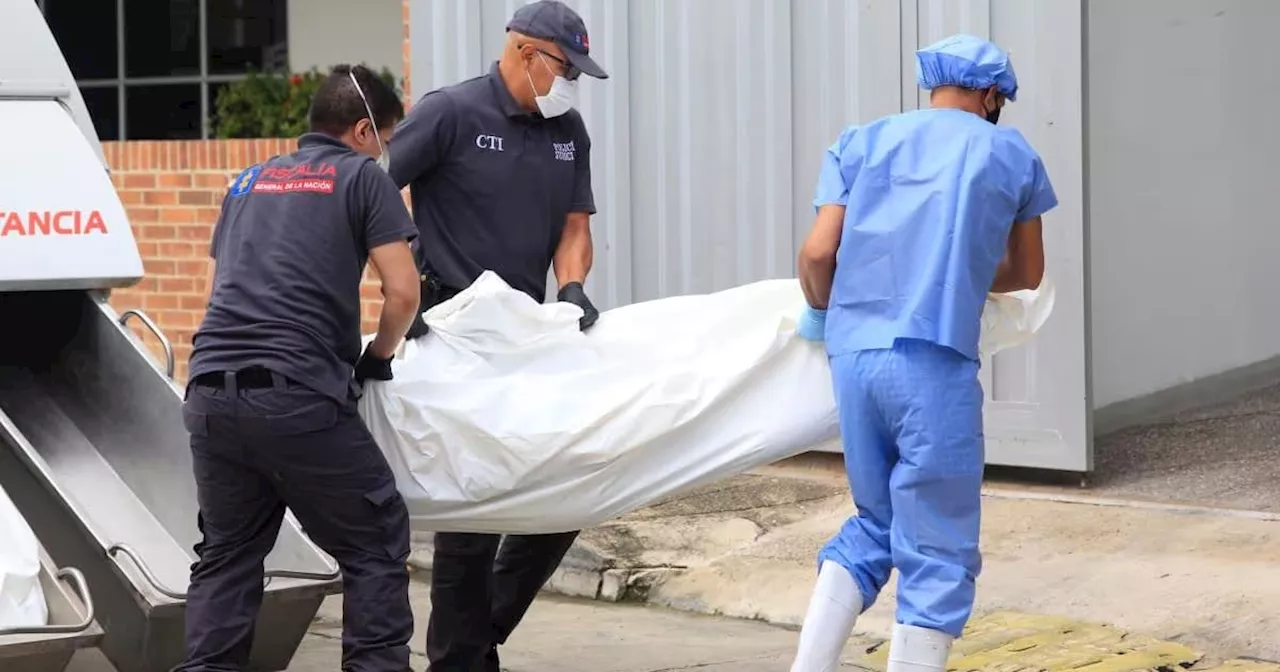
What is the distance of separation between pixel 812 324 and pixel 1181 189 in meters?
3.75

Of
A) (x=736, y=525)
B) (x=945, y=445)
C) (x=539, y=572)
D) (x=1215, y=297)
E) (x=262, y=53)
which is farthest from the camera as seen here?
(x=262, y=53)

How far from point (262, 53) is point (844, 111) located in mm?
4571

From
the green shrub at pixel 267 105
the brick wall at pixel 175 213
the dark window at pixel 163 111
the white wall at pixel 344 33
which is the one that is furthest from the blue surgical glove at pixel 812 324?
the dark window at pixel 163 111

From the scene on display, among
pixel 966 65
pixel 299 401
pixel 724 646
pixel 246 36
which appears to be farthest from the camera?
pixel 246 36

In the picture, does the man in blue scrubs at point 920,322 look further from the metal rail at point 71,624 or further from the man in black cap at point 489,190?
the metal rail at point 71,624

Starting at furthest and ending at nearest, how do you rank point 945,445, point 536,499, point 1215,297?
1. point 1215,297
2. point 536,499
3. point 945,445

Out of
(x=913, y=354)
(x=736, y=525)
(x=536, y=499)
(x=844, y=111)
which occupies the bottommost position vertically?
(x=736, y=525)

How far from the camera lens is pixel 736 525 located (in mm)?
7082

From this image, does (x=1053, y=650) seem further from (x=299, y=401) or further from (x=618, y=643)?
(x=299, y=401)

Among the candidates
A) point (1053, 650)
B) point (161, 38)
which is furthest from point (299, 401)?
point (161, 38)

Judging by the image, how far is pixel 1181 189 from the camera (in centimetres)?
803

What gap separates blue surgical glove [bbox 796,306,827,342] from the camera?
4781 millimetres

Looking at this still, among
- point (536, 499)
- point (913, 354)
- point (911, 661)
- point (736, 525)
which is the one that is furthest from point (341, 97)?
point (736, 525)

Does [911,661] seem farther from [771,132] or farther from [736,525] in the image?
[771,132]
